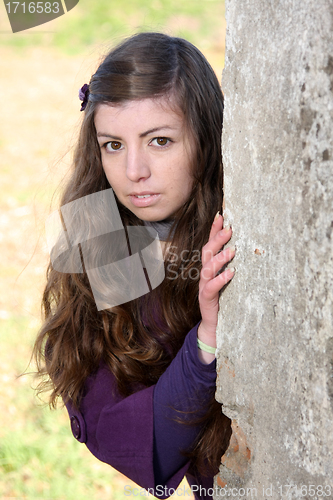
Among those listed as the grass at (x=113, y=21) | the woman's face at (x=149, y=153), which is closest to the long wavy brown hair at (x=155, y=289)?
the woman's face at (x=149, y=153)

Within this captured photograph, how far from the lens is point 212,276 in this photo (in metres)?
1.41

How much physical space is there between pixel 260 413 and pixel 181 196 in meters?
0.78

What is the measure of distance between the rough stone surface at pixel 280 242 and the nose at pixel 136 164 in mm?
373

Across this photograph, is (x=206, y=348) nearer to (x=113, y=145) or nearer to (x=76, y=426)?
(x=76, y=426)

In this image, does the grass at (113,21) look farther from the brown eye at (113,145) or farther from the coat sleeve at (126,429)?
the coat sleeve at (126,429)

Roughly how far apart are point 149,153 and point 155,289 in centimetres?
51

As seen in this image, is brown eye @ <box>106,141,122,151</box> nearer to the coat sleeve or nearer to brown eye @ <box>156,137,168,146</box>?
brown eye @ <box>156,137,168,146</box>

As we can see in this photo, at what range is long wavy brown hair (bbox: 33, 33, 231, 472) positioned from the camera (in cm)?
170

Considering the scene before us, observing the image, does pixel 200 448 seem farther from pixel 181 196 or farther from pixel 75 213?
pixel 75 213

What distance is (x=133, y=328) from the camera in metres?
1.85

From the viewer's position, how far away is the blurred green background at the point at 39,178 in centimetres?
299

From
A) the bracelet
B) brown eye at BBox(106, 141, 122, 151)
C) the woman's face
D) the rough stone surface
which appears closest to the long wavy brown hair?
the woman's face

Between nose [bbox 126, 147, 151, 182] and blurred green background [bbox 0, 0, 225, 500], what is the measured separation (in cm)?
65

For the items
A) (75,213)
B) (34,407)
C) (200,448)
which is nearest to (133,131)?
(75,213)
